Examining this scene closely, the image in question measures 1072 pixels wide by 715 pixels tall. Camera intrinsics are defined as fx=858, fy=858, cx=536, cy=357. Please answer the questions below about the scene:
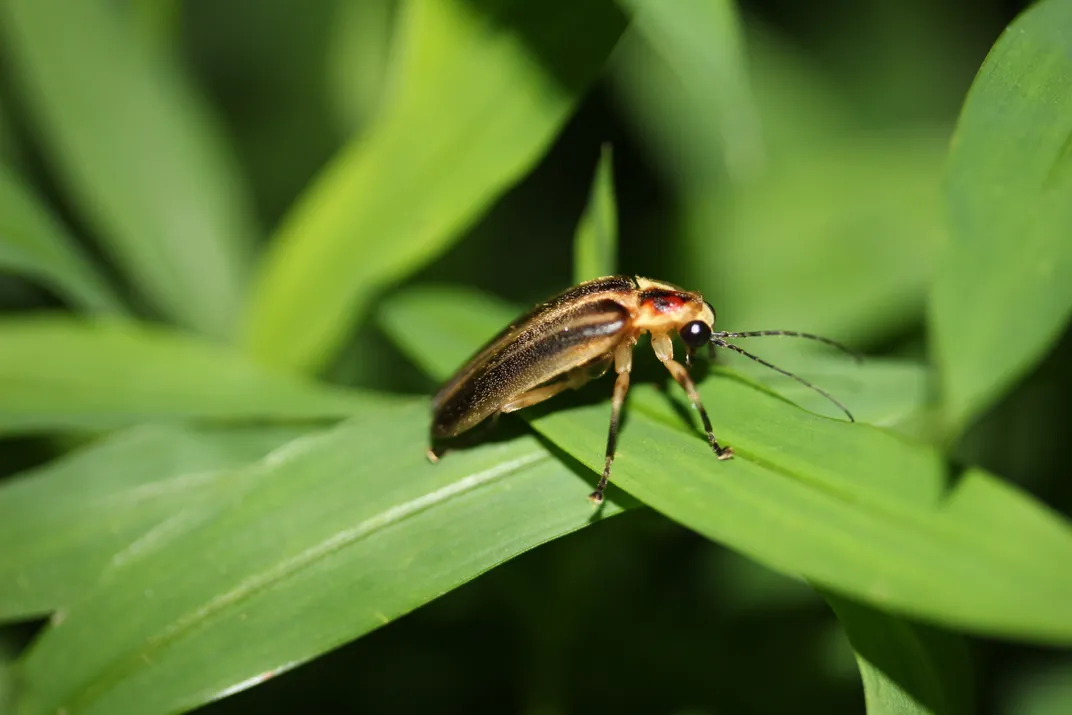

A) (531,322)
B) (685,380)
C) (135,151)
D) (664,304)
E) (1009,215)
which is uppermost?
(135,151)

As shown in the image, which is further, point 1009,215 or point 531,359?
point 531,359

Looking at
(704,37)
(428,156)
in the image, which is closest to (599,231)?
(428,156)

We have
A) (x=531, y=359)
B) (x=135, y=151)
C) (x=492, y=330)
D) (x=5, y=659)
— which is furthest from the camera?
(x=135, y=151)

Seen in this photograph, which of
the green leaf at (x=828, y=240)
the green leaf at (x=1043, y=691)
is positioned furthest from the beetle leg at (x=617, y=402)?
the green leaf at (x=1043, y=691)

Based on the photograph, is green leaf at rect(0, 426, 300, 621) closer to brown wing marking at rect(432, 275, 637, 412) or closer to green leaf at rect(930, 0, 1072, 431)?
brown wing marking at rect(432, 275, 637, 412)

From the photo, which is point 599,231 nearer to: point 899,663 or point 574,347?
point 574,347

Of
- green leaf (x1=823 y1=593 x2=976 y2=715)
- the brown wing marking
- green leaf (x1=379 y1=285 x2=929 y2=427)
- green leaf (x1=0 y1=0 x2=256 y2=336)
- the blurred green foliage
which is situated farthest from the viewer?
green leaf (x1=0 y1=0 x2=256 y2=336)

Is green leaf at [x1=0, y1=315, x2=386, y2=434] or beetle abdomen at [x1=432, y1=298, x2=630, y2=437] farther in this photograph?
green leaf at [x1=0, y1=315, x2=386, y2=434]

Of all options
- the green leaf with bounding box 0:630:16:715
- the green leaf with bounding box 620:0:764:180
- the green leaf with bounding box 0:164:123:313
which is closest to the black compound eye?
the green leaf with bounding box 620:0:764:180
